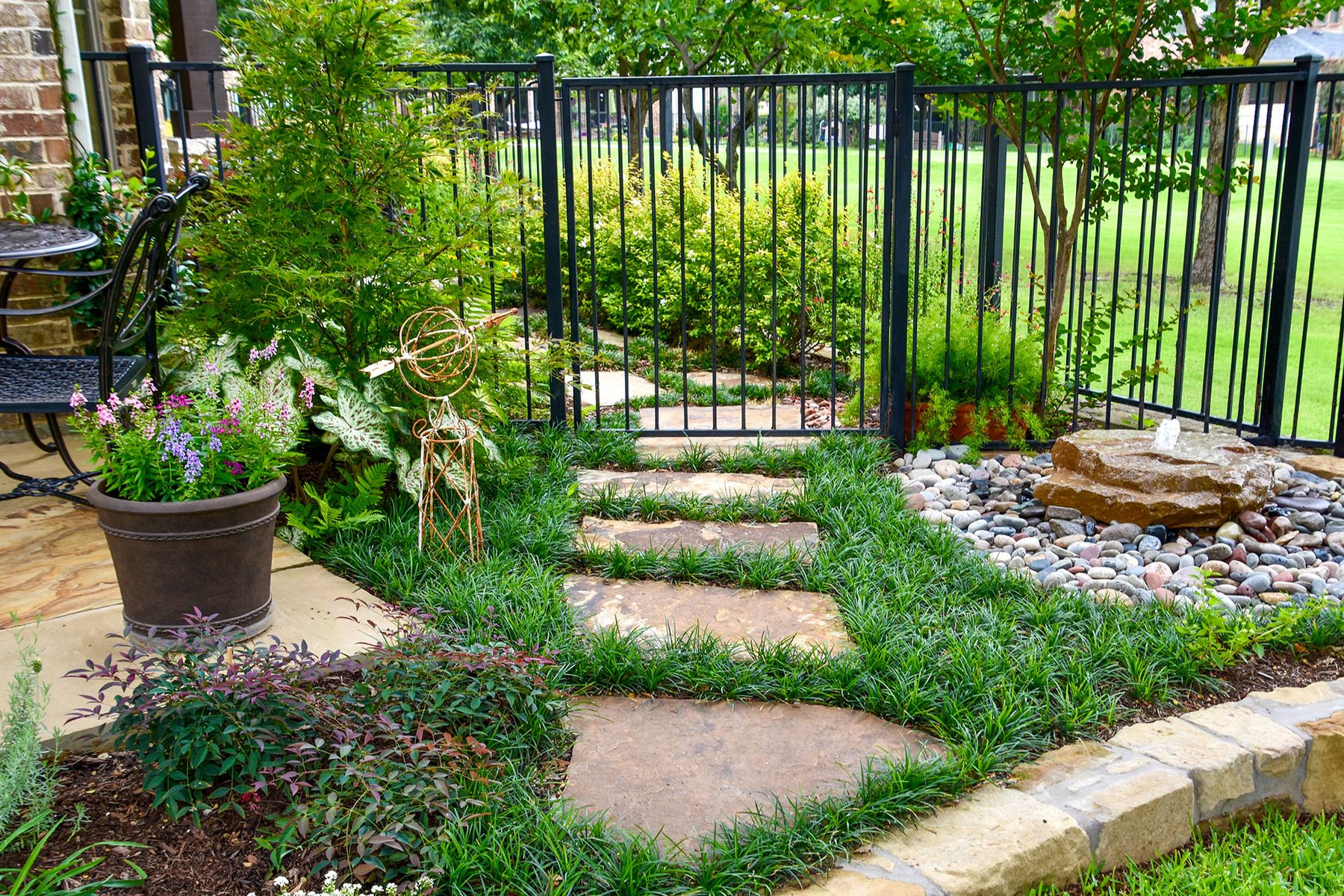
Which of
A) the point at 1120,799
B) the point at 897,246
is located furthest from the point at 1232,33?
the point at 1120,799

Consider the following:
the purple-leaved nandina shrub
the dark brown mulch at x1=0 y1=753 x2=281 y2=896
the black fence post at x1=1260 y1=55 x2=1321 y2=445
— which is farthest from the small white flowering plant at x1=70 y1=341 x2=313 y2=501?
the black fence post at x1=1260 y1=55 x2=1321 y2=445

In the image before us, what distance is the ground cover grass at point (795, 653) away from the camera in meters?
2.30

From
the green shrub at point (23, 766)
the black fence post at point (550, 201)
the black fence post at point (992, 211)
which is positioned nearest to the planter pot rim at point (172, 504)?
the green shrub at point (23, 766)

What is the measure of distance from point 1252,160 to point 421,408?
12.4ft

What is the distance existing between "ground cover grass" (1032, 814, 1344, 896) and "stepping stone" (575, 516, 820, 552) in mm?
1593

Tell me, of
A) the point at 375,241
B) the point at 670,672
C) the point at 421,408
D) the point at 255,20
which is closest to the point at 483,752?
the point at 670,672

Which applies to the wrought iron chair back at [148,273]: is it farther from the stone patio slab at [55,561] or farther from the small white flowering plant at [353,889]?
the small white flowering plant at [353,889]

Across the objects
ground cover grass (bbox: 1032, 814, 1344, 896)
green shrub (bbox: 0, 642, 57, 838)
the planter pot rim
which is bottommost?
ground cover grass (bbox: 1032, 814, 1344, 896)

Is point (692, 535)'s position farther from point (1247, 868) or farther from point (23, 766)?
point (23, 766)

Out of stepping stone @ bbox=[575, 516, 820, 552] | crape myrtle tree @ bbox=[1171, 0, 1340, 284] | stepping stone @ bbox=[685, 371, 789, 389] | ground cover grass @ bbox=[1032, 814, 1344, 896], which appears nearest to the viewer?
ground cover grass @ bbox=[1032, 814, 1344, 896]

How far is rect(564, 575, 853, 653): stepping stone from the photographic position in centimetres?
335

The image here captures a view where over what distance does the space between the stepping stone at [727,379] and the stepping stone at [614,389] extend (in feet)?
1.05

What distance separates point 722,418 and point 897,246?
1407 mm

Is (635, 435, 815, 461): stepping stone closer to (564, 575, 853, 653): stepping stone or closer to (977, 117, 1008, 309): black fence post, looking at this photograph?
(977, 117, 1008, 309): black fence post
